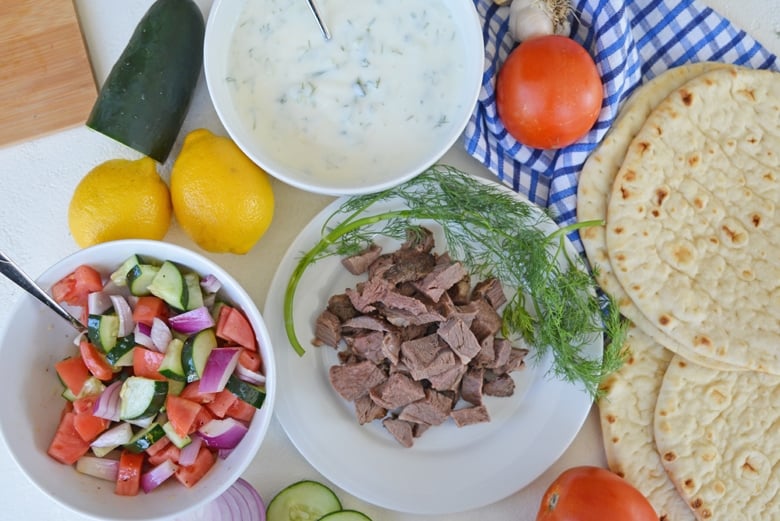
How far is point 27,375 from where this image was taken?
215 centimetres

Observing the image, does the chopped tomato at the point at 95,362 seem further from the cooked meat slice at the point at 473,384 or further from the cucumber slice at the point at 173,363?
the cooked meat slice at the point at 473,384

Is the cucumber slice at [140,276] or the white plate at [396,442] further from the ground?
the cucumber slice at [140,276]

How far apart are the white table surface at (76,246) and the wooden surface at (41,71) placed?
0.20 ft

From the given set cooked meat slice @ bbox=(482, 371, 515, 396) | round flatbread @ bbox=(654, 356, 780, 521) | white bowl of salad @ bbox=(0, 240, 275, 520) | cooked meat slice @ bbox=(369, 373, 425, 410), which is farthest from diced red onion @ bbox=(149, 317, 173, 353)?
round flatbread @ bbox=(654, 356, 780, 521)

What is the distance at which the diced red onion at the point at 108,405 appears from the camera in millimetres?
2115

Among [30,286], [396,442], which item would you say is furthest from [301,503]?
[30,286]

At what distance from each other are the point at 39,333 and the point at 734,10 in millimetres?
2436

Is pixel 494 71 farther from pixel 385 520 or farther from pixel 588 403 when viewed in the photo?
pixel 385 520

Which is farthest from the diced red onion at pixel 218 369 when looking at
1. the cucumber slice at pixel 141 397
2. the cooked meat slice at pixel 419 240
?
the cooked meat slice at pixel 419 240

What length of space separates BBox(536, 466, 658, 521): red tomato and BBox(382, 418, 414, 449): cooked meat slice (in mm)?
451

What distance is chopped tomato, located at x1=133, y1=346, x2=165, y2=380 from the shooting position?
2.12 m

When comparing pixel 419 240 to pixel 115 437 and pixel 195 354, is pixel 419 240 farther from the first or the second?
pixel 115 437

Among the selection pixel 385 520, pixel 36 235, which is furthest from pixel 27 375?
pixel 385 520

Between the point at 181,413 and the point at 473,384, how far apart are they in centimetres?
88
